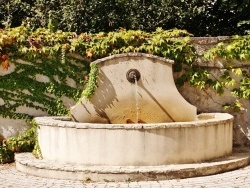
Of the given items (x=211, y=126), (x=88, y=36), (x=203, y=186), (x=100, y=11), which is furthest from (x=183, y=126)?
(x=100, y=11)

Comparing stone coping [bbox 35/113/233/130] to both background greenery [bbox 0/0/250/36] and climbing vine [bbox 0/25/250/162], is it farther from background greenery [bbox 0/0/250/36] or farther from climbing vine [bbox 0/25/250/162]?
background greenery [bbox 0/0/250/36]

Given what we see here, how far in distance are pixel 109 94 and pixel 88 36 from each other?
1.52 metres

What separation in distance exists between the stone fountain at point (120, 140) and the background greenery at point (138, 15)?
711 cm

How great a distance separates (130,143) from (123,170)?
534 mm

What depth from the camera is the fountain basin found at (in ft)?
28.6

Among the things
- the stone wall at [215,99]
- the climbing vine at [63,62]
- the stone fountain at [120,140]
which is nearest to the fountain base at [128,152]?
the stone fountain at [120,140]

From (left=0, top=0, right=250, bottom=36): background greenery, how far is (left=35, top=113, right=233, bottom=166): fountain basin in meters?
8.62

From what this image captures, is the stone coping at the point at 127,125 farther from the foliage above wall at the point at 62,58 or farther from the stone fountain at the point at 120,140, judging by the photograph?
the foliage above wall at the point at 62,58

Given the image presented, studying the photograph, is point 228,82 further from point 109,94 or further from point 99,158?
point 99,158

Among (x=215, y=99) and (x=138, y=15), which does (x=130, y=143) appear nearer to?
(x=215, y=99)

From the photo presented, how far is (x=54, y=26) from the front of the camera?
474 inches

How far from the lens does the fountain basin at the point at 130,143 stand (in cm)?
870

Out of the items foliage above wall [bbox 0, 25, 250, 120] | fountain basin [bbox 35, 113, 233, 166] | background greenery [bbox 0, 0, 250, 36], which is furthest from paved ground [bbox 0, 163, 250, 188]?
background greenery [bbox 0, 0, 250, 36]

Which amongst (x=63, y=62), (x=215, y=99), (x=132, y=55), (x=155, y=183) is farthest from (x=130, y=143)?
(x=215, y=99)
